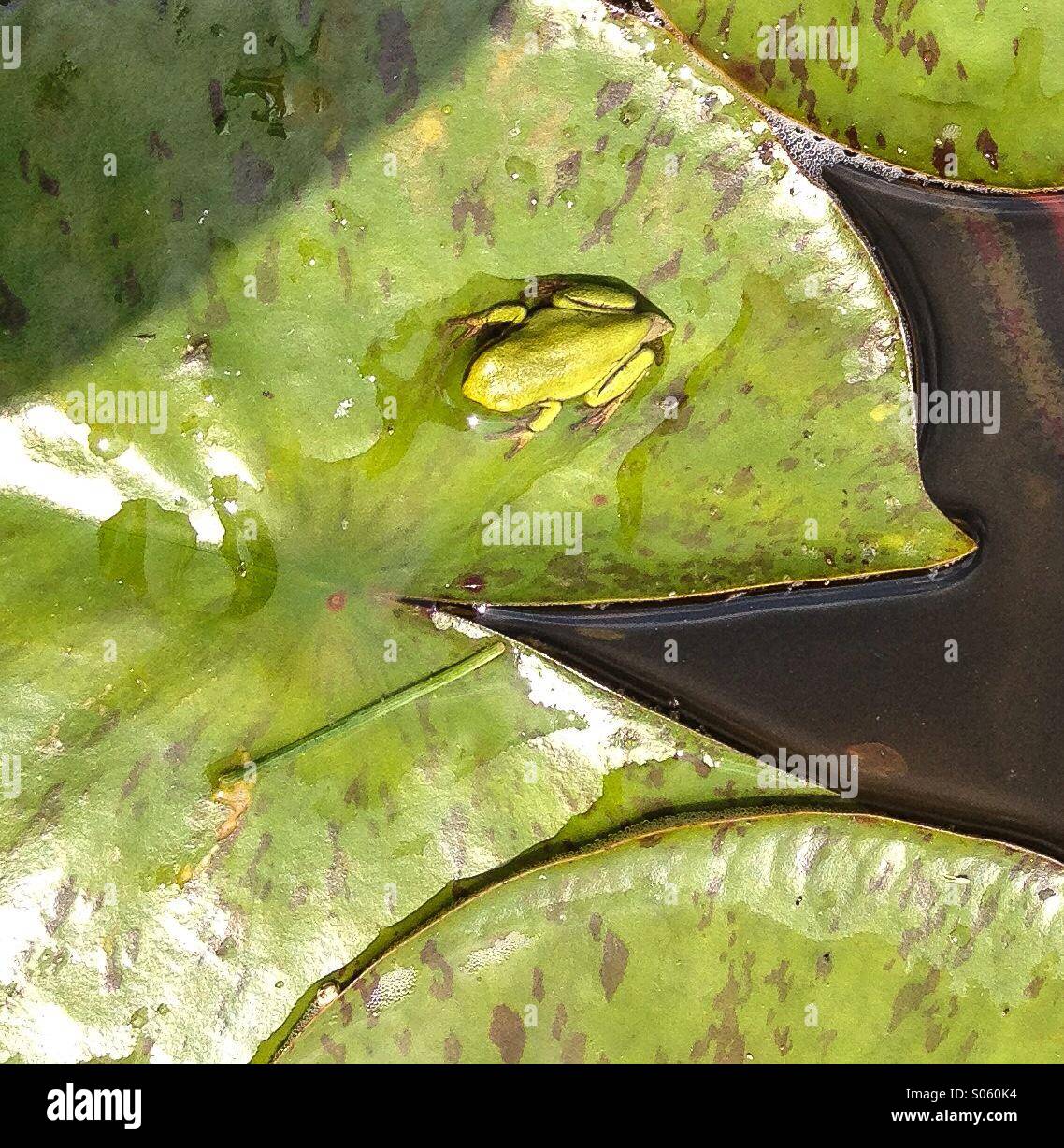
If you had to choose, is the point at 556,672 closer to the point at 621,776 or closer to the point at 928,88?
the point at 621,776

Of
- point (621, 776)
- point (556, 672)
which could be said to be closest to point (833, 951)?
point (621, 776)

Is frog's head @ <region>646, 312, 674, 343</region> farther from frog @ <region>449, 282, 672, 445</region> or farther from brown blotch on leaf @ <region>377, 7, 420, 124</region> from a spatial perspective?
brown blotch on leaf @ <region>377, 7, 420, 124</region>

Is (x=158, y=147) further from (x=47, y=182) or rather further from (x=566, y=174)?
(x=566, y=174)

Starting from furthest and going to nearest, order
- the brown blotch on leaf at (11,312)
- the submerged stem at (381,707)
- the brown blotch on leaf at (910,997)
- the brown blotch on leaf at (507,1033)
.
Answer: the brown blotch on leaf at (910,997) → the brown blotch on leaf at (507,1033) → the submerged stem at (381,707) → the brown blotch on leaf at (11,312)

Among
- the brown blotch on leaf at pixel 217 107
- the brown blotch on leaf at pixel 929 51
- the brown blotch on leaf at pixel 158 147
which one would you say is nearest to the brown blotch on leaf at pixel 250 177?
the brown blotch on leaf at pixel 217 107

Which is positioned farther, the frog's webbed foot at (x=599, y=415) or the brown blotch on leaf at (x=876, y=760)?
the brown blotch on leaf at (x=876, y=760)

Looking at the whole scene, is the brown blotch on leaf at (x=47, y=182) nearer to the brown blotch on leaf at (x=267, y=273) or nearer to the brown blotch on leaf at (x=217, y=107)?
the brown blotch on leaf at (x=217, y=107)
